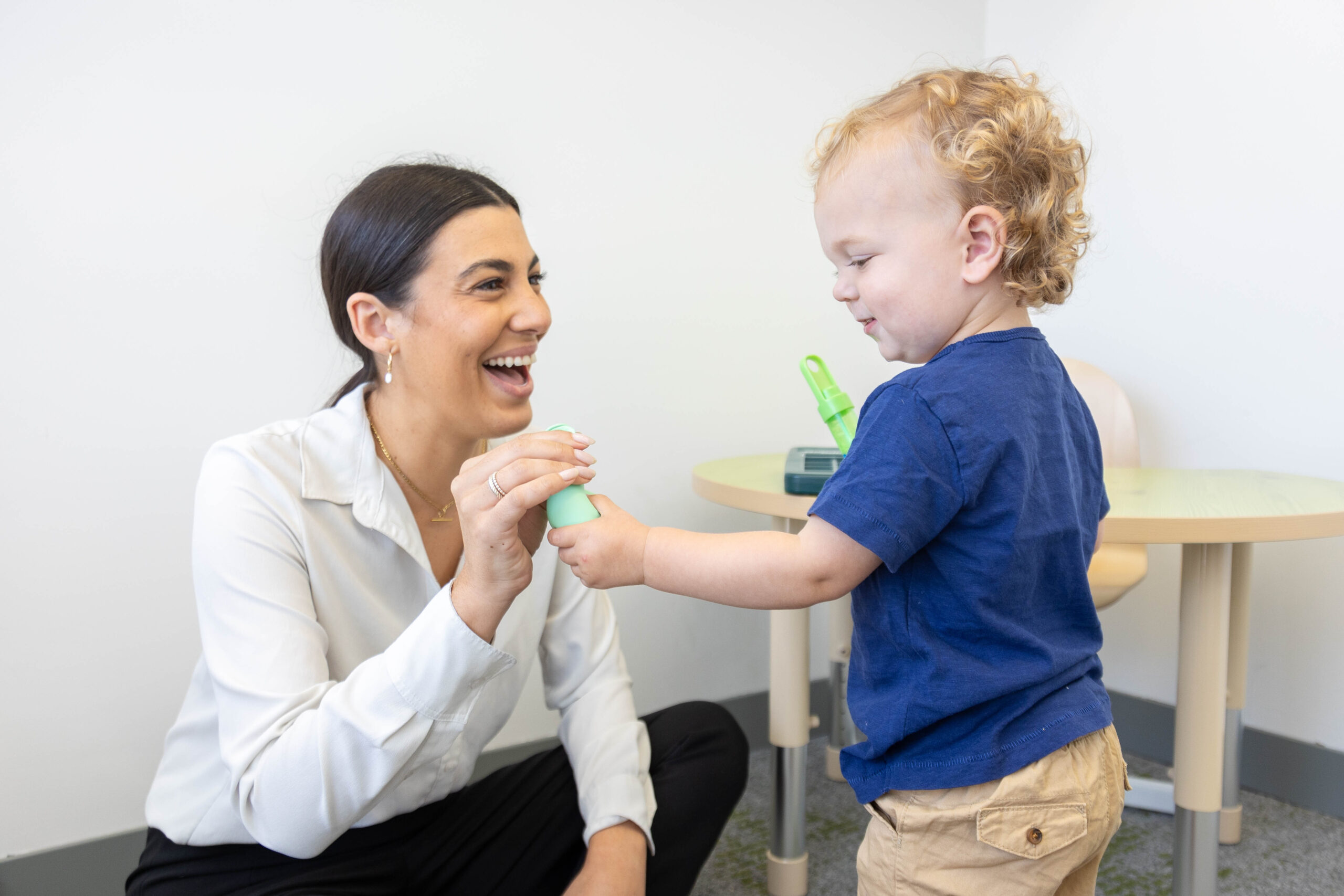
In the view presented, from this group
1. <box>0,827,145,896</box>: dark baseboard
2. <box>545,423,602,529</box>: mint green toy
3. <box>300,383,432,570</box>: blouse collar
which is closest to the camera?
<box>545,423,602,529</box>: mint green toy

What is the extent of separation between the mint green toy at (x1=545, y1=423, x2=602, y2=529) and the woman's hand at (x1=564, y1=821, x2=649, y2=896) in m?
0.46

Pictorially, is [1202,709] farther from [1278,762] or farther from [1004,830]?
[1278,762]

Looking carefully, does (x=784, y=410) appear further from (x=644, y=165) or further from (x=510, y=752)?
(x=510, y=752)

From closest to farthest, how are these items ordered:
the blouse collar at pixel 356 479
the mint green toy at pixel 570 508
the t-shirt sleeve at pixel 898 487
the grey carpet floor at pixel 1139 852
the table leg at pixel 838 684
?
the t-shirt sleeve at pixel 898 487 → the mint green toy at pixel 570 508 → the blouse collar at pixel 356 479 → the grey carpet floor at pixel 1139 852 → the table leg at pixel 838 684

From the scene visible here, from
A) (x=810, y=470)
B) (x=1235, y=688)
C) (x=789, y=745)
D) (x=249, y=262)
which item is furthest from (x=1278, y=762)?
(x=249, y=262)

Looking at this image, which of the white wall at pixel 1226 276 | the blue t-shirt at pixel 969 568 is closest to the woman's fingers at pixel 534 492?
the blue t-shirt at pixel 969 568

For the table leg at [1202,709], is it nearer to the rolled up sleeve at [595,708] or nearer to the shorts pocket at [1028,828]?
the shorts pocket at [1028,828]

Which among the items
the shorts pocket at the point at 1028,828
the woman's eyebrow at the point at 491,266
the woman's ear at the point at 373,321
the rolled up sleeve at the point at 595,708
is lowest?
the rolled up sleeve at the point at 595,708

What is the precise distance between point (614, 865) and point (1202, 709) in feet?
2.76

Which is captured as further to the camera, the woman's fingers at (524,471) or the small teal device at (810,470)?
the small teal device at (810,470)

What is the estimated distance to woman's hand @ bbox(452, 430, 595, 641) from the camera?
2.76 ft

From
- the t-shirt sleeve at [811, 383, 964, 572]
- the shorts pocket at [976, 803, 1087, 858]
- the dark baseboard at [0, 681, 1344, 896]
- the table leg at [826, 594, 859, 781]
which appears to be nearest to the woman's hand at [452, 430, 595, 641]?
the t-shirt sleeve at [811, 383, 964, 572]

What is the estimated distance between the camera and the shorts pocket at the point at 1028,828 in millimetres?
768

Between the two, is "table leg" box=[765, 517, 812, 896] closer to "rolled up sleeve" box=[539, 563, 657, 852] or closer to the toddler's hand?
"rolled up sleeve" box=[539, 563, 657, 852]
